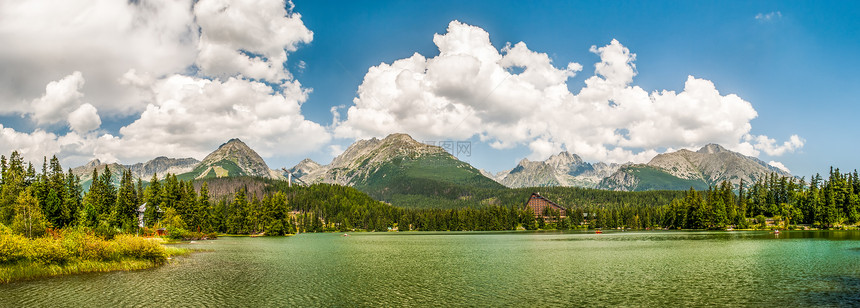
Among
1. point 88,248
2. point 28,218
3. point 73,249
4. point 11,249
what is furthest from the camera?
point 28,218

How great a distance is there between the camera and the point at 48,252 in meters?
48.0

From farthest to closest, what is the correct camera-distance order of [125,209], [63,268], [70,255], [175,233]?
[125,209], [175,233], [70,255], [63,268]

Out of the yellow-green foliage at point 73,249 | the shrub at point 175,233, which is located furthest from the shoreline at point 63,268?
the shrub at point 175,233

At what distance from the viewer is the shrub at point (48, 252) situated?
4722 cm

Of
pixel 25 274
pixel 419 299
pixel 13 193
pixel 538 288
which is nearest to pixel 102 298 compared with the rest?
pixel 25 274

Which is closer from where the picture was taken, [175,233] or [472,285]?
[472,285]

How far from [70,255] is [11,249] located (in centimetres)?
575

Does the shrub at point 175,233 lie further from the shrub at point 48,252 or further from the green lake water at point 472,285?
the shrub at point 48,252

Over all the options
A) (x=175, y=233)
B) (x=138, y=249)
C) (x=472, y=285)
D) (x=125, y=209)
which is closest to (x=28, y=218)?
(x=175, y=233)

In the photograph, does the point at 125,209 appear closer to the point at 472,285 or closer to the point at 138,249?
the point at 138,249

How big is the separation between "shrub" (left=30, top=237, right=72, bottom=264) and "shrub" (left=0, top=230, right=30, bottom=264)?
31.8 inches

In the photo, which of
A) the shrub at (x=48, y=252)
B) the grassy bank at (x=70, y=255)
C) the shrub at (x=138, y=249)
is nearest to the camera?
the grassy bank at (x=70, y=255)

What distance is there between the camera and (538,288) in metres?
41.0

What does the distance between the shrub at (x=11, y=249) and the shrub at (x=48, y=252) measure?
0.81m
